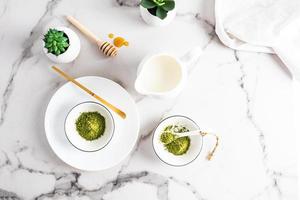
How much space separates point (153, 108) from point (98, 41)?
26 cm

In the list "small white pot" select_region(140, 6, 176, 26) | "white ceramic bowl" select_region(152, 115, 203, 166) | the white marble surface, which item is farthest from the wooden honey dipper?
"white ceramic bowl" select_region(152, 115, 203, 166)

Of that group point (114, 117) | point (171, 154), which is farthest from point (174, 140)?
point (114, 117)

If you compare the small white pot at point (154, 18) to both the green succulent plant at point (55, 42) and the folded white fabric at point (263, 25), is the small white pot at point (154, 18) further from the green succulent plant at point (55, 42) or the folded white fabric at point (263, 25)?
the green succulent plant at point (55, 42)

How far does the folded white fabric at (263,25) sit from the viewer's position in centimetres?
127

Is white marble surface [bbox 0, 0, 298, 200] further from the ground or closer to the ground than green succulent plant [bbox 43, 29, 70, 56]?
closer to the ground

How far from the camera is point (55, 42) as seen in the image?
1.17 metres

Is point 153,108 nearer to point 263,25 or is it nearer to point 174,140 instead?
point 174,140

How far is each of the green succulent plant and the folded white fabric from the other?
1.51ft

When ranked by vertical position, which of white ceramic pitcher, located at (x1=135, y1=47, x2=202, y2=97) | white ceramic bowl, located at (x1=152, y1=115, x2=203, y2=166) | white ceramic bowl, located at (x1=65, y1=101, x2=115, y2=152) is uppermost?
white ceramic pitcher, located at (x1=135, y1=47, x2=202, y2=97)

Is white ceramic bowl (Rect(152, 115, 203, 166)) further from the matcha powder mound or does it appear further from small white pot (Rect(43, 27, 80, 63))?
small white pot (Rect(43, 27, 80, 63))

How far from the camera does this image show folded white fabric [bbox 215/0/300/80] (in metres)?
1.27

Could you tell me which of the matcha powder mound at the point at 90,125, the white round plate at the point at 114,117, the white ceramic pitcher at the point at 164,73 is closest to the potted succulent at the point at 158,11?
the white ceramic pitcher at the point at 164,73

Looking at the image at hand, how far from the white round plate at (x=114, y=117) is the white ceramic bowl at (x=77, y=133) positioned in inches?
0.9

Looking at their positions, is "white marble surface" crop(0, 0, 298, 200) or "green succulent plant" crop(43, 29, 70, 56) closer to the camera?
"green succulent plant" crop(43, 29, 70, 56)
